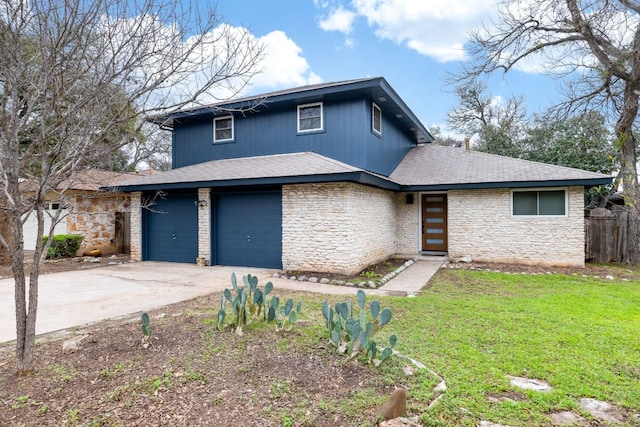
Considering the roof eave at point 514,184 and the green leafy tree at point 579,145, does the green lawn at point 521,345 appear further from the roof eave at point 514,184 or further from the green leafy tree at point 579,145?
the green leafy tree at point 579,145

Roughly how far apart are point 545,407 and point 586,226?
10.5 meters

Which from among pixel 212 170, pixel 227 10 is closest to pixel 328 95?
pixel 212 170

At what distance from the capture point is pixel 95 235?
43.3 feet

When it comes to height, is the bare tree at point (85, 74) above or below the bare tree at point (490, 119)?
below

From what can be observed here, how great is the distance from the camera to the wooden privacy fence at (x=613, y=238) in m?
10.5

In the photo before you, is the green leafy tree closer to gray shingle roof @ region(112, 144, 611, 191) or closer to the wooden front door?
gray shingle roof @ region(112, 144, 611, 191)

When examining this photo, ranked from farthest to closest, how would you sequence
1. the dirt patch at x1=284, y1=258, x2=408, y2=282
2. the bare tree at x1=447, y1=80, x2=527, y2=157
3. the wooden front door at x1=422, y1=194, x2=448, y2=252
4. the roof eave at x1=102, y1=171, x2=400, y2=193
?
the bare tree at x1=447, y1=80, x2=527, y2=157
the wooden front door at x1=422, y1=194, x2=448, y2=252
the dirt patch at x1=284, y1=258, x2=408, y2=282
the roof eave at x1=102, y1=171, x2=400, y2=193

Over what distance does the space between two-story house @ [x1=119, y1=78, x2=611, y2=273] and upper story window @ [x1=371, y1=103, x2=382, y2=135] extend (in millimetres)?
83

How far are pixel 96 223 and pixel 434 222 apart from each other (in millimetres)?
12431

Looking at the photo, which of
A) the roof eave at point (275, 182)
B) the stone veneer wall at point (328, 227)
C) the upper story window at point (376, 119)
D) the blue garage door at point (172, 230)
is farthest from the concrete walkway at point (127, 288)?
the upper story window at point (376, 119)

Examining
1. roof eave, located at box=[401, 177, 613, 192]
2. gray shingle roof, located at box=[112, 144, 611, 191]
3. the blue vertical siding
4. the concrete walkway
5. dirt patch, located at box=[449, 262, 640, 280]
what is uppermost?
the blue vertical siding

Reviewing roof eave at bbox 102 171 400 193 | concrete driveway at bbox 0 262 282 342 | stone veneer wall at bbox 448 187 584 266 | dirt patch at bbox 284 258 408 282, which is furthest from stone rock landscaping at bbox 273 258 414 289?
stone veneer wall at bbox 448 187 584 266

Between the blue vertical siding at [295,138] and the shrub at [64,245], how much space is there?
422cm

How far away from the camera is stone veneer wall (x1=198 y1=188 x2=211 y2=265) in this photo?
1017 centimetres
